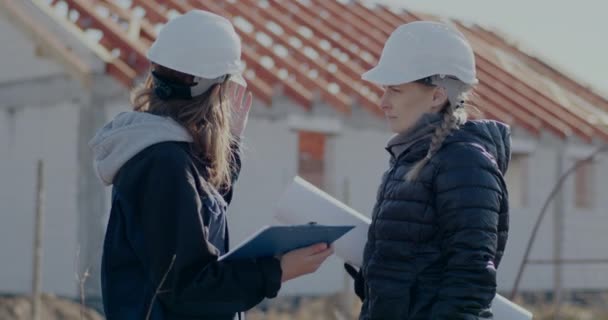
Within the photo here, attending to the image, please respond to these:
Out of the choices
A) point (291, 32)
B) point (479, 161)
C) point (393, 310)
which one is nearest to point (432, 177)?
point (479, 161)

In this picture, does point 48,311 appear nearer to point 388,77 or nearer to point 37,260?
point 37,260

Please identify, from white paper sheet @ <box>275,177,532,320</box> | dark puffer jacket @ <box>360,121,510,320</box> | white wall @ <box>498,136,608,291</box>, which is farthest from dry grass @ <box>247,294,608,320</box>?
dark puffer jacket @ <box>360,121,510,320</box>

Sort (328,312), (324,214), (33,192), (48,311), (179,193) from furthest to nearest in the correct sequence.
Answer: (33,192) < (328,312) < (48,311) < (324,214) < (179,193)

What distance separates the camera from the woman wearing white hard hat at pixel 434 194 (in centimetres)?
A: 353

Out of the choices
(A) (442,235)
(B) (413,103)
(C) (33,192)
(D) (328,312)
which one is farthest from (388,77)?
(C) (33,192)

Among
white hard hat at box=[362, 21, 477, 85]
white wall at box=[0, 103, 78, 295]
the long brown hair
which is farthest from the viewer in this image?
white wall at box=[0, 103, 78, 295]

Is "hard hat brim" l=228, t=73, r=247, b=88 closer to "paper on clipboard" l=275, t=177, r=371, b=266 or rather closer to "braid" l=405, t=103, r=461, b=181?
"paper on clipboard" l=275, t=177, r=371, b=266

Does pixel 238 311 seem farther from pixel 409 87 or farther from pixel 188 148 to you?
pixel 409 87

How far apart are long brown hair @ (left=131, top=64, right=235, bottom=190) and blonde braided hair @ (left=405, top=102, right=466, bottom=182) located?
516mm

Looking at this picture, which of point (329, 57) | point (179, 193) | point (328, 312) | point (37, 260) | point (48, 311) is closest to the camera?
point (179, 193)

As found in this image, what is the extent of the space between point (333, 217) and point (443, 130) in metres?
0.45

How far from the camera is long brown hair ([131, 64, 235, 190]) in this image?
143 inches

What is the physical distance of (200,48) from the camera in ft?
12.0

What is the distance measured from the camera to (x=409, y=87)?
3787mm
